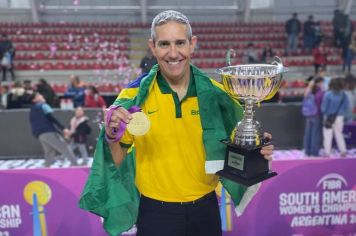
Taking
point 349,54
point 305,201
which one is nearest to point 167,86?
point 305,201

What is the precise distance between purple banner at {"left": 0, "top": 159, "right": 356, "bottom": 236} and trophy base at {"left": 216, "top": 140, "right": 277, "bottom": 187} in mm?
1858

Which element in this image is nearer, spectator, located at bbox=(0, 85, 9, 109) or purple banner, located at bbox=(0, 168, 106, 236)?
purple banner, located at bbox=(0, 168, 106, 236)

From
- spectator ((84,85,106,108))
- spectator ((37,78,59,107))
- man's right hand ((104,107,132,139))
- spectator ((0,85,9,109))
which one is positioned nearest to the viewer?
man's right hand ((104,107,132,139))

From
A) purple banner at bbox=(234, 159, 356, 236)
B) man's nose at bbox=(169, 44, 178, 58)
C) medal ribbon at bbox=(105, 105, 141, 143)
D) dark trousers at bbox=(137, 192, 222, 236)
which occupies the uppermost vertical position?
man's nose at bbox=(169, 44, 178, 58)

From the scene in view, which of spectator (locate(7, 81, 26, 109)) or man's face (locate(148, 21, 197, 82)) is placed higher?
man's face (locate(148, 21, 197, 82))

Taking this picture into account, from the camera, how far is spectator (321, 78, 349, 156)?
710 cm

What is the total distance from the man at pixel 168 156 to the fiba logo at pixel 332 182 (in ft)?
6.86

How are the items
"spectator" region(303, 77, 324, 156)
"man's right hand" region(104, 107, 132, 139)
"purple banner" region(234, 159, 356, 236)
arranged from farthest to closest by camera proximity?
"spectator" region(303, 77, 324, 156)
"purple banner" region(234, 159, 356, 236)
"man's right hand" region(104, 107, 132, 139)

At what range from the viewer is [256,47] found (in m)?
16.1

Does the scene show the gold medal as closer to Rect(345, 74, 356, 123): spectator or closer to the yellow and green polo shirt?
the yellow and green polo shirt

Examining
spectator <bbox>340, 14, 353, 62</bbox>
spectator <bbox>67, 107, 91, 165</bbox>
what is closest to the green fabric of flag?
spectator <bbox>67, 107, 91, 165</bbox>

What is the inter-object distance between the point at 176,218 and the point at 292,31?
14329 mm

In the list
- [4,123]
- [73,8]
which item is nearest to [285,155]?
[4,123]

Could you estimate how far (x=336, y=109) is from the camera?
7254 mm
